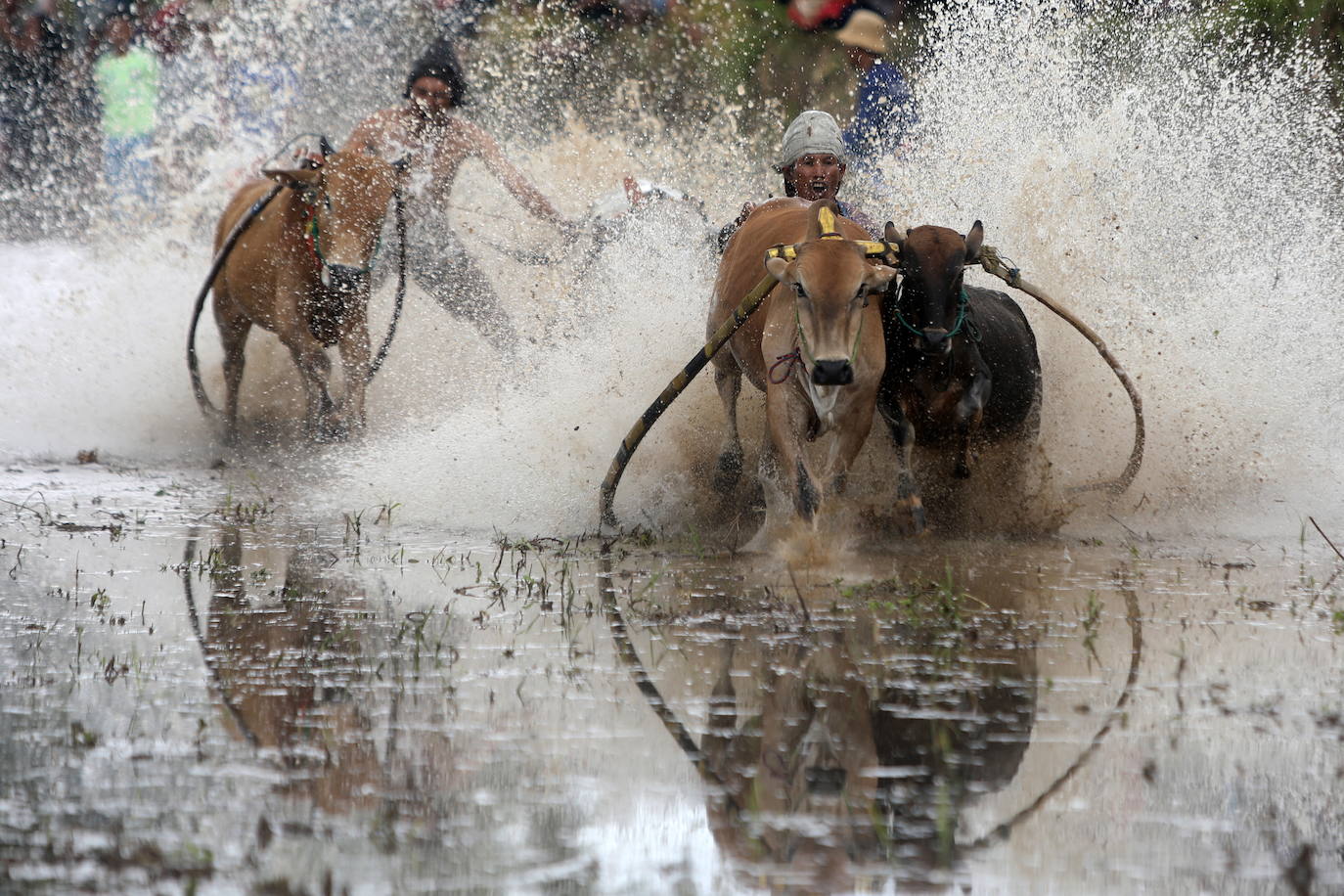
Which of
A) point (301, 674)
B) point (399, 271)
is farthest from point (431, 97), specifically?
point (301, 674)

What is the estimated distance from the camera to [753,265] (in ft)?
24.1

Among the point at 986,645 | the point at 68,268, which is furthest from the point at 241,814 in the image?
the point at 68,268

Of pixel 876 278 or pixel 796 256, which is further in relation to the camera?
pixel 796 256

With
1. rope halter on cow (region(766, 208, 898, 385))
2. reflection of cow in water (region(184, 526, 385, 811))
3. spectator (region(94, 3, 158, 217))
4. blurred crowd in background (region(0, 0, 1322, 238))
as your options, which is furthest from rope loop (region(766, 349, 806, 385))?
spectator (region(94, 3, 158, 217))

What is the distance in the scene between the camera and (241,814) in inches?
129

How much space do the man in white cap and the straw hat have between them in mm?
4278

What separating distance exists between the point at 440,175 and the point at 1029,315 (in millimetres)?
4372

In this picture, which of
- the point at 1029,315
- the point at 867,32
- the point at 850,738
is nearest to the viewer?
the point at 850,738

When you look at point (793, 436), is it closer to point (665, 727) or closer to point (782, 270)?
point (782, 270)

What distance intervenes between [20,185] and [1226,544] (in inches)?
565

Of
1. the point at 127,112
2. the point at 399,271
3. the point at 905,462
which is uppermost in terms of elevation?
the point at 127,112

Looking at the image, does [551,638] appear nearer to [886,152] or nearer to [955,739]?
[955,739]

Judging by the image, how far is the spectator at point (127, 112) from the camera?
46.4ft

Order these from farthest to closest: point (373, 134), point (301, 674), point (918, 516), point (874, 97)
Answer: point (874, 97) < point (373, 134) < point (918, 516) < point (301, 674)
